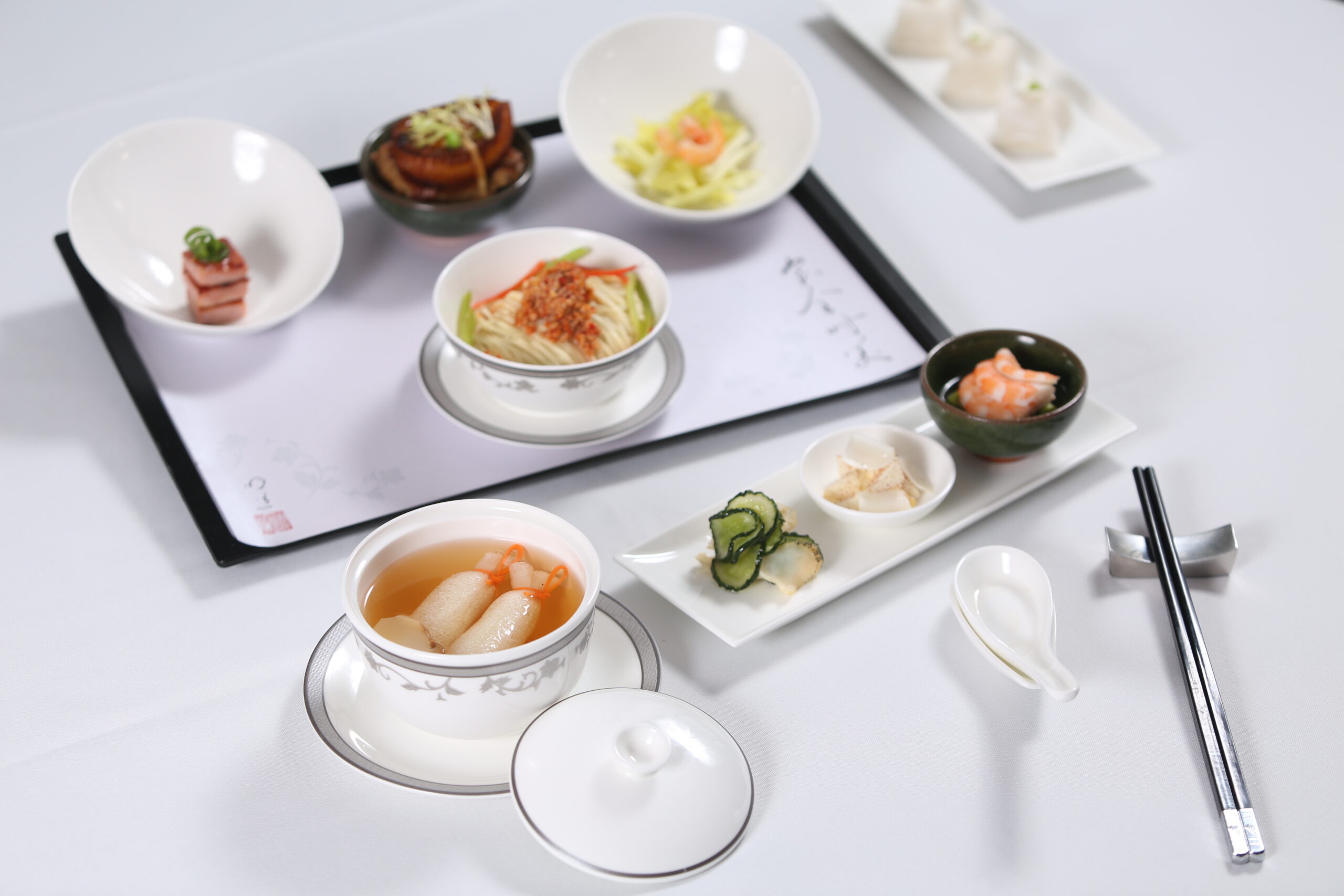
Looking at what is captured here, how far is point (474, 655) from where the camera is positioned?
100 centimetres

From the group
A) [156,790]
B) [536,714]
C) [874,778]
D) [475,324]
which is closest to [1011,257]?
[475,324]

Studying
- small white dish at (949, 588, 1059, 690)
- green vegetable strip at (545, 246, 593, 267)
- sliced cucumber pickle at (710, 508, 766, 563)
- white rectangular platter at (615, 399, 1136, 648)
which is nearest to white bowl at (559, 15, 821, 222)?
green vegetable strip at (545, 246, 593, 267)

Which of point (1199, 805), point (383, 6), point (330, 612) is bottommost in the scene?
point (1199, 805)

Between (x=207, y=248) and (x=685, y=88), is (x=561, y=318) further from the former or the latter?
(x=685, y=88)

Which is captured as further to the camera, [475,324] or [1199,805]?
[475,324]

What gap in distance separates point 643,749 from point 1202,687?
609mm

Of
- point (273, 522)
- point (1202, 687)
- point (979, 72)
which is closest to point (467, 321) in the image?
point (273, 522)

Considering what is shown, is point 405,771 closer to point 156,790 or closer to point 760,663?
point 156,790

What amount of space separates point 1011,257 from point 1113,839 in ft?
3.37

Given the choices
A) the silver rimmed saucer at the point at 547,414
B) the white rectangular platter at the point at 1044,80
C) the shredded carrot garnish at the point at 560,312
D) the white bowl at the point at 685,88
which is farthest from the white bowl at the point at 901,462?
the white rectangular platter at the point at 1044,80

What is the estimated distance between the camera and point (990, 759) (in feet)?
3.77

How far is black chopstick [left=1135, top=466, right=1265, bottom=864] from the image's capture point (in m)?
1.08

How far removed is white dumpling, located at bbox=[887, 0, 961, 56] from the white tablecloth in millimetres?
90

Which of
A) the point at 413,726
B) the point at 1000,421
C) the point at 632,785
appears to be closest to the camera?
the point at 632,785
